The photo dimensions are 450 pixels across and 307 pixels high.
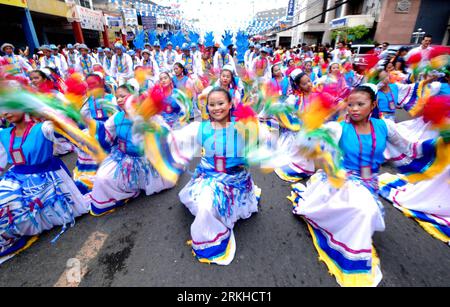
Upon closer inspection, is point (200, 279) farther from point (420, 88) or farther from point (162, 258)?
point (420, 88)

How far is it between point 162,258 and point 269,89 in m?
2.51

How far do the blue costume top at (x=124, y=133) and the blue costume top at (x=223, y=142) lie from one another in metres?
0.95

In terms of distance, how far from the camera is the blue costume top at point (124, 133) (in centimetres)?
278

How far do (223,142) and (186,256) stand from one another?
1.14 metres

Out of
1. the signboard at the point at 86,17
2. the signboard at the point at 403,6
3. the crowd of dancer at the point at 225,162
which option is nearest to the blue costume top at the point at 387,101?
the crowd of dancer at the point at 225,162

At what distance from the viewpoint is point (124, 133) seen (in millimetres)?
2812

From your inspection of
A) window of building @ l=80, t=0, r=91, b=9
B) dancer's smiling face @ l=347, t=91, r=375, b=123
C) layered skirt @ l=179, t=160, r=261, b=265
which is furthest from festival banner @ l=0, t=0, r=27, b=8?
dancer's smiling face @ l=347, t=91, r=375, b=123

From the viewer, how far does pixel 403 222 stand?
8.68 feet

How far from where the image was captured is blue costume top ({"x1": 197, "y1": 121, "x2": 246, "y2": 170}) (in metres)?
2.20

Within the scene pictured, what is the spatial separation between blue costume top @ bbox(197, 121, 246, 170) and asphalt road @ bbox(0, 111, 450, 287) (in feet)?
2.92

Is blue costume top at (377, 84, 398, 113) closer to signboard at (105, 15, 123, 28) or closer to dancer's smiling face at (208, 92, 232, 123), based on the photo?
dancer's smiling face at (208, 92, 232, 123)

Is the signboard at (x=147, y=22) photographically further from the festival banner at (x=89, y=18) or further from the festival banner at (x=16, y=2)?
the festival banner at (x=16, y=2)
